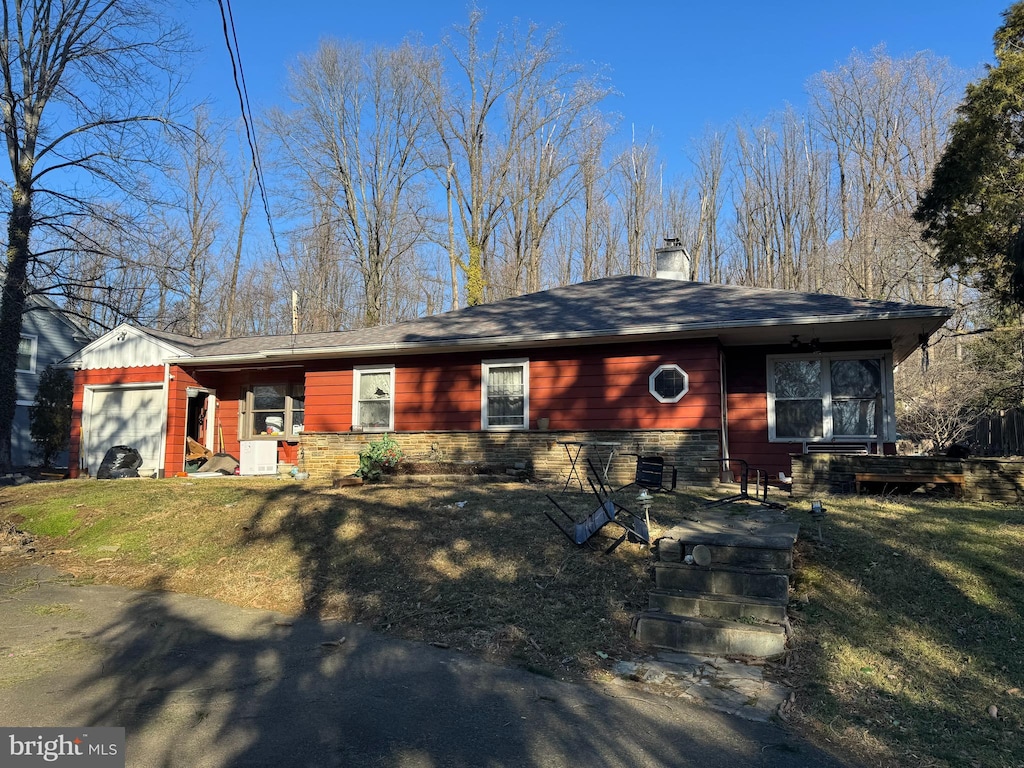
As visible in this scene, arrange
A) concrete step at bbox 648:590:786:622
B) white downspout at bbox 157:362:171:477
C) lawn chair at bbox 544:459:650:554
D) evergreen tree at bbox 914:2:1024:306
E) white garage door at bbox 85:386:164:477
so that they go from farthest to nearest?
1. white garage door at bbox 85:386:164:477
2. white downspout at bbox 157:362:171:477
3. evergreen tree at bbox 914:2:1024:306
4. lawn chair at bbox 544:459:650:554
5. concrete step at bbox 648:590:786:622

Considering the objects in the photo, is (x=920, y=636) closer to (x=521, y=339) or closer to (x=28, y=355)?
(x=521, y=339)

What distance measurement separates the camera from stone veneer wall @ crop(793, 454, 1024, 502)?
829cm

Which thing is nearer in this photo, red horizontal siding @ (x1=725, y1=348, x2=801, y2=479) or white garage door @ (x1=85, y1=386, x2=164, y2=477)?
red horizontal siding @ (x1=725, y1=348, x2=801, y2=479)

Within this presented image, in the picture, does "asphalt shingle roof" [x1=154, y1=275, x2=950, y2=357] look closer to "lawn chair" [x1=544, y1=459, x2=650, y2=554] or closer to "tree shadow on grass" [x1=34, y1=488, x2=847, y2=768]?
"lawn chair" [x1=544, y1=459, x2=650, y2=554]

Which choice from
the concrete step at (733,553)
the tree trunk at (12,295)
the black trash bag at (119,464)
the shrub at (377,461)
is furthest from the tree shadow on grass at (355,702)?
the tree trunk at (12,295)

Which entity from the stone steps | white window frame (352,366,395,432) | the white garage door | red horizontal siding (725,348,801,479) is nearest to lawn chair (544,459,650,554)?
the stone steps

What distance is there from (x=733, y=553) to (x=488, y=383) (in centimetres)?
743

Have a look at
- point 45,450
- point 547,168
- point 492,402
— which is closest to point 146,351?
point 45,450

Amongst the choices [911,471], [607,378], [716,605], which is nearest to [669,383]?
[607,378]

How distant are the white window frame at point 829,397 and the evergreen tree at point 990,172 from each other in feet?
8.94

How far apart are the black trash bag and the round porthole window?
37.2 ft

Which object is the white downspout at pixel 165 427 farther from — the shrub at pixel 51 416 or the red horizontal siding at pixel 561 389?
the shrub at pixel 51 416

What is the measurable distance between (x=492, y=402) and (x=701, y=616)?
25.1 feet

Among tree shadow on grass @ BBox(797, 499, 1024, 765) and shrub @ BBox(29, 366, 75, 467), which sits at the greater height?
shrub @ BBox(29, 366, 75, 467)
